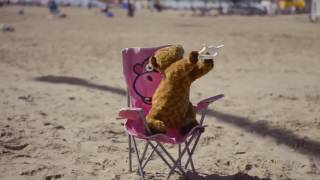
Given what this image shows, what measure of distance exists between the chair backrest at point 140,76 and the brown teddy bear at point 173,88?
0.22 meters

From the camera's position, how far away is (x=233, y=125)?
652 centimetres

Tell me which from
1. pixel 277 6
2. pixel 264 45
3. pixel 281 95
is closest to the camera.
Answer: pixel 281 95

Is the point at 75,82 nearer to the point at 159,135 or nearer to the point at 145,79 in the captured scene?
the point at 145,79

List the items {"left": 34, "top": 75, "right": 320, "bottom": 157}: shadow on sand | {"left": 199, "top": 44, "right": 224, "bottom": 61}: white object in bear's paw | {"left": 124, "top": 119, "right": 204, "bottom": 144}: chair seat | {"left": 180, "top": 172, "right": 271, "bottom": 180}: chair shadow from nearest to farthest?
{"left": 124, "top": 119, "right": 204, "bottom": 144}: chair seat, {"left": 199, "top": 44, "right": 224, "bottom": 61}: white object in bear's paw, {"left": 180, "top": 172, "right": 271, "bottom": 180}: chair shadow, {"left": 34, "top": 75, "right": 320, "bottom": 157}: shadow on sand

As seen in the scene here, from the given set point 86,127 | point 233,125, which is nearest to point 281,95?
point 233,125

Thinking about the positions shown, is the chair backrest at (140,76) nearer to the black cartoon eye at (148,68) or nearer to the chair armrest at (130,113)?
the black cartoon eye at (148,68)

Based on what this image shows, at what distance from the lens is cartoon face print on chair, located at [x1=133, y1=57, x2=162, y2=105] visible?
455cm

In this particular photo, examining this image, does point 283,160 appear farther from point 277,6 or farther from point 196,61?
point 277,6

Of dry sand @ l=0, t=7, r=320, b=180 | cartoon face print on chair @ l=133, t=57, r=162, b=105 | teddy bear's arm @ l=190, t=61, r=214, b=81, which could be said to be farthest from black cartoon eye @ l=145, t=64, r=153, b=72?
dry sand @ l=0, t=7, r=320, b=180

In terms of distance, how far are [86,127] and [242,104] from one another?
8.75ft

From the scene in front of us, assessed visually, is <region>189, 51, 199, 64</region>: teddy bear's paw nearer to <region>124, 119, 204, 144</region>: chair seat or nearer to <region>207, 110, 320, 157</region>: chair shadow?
<region>124, 119, 204, 144</region>: chair seat

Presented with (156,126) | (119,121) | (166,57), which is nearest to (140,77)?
(166,57)

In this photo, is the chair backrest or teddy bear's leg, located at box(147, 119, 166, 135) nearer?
teddy bear's leg, located at box(147, 119, 166, 135)

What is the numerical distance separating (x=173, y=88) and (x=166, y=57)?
283 millimetres
